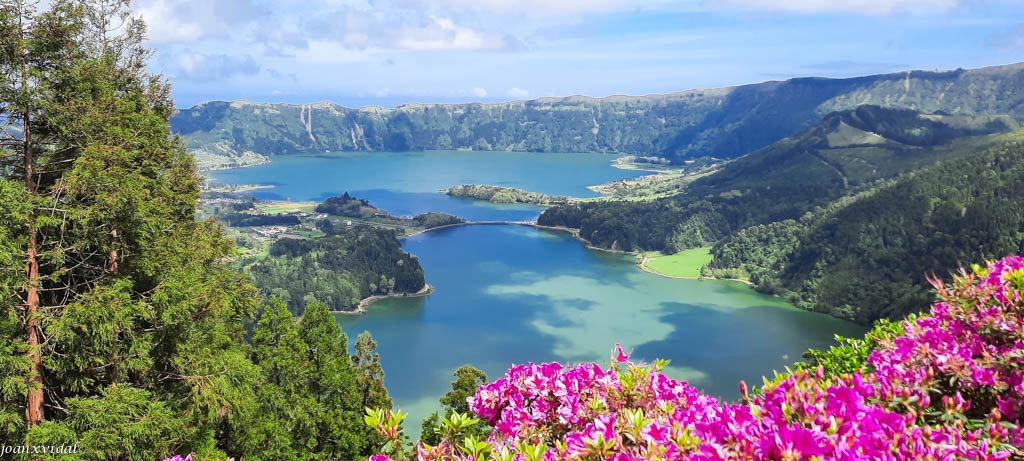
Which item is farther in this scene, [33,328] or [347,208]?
[347,208]

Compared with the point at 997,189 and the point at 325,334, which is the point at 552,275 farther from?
the point at 325,334

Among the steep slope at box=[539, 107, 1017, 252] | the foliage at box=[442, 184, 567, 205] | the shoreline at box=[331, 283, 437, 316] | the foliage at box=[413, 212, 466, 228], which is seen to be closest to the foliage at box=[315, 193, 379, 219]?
the foliage at box=[413, 212, 466, 228]

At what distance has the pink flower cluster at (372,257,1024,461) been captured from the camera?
2.79m

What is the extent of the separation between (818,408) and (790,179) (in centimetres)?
14096

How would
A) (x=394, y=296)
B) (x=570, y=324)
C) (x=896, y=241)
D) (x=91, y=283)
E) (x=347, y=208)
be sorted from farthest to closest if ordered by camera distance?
(x=347, y=208), (x=896, y=241), (x=394, y=296), (x=570, y=324), (x=91, y=283)

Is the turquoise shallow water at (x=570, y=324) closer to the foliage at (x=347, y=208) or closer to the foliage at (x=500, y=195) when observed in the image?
the foliage at (x=347, y=208)

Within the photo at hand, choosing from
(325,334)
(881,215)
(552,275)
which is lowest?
(552,275)

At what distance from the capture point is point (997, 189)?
7794 cm

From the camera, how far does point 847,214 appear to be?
93.3 meters

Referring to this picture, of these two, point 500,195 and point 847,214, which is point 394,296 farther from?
point 500,195

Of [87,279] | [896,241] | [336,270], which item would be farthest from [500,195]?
[87,279]

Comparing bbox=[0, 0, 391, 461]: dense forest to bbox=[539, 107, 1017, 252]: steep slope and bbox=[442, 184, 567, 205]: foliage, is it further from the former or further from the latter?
bbox=[442, 184, 567, 205]: foliage

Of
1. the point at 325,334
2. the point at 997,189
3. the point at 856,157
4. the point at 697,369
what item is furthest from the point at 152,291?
the point at 856,157

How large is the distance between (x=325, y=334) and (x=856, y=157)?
13929cm
